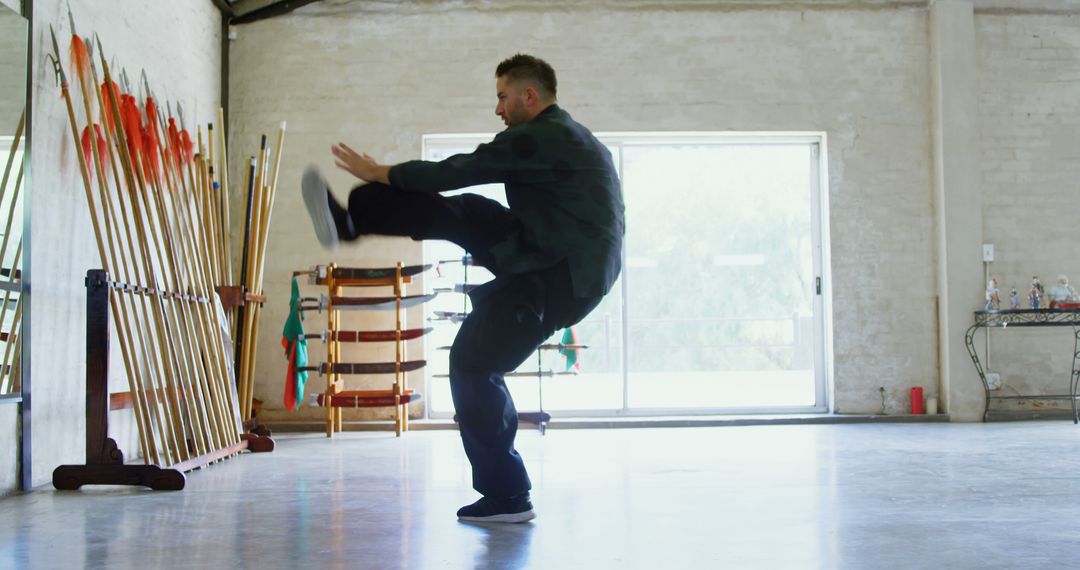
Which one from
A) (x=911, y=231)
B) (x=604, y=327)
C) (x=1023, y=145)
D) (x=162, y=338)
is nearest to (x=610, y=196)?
(x=162, y=338)

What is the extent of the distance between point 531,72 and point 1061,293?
551cm

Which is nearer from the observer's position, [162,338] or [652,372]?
[162,338]

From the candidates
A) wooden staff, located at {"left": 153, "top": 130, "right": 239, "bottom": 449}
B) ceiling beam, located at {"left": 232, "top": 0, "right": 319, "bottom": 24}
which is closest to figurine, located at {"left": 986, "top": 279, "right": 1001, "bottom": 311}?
wooden staff, located at {"left": 153, "top": 130, "right": 239, "bottom": 449}

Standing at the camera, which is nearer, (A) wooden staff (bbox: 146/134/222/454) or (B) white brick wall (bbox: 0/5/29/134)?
(B) white brick wall (bbox: 0/5/29/134)

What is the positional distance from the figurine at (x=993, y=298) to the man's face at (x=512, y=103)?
208 inches

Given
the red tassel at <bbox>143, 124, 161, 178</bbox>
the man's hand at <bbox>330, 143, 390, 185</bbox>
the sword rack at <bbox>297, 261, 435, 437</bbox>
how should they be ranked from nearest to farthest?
the man's hand at <bbox>330, 143, 390, 185</bbox>, the red tassel at <bbox>143, 124, 161, 178</bbox>, the sword rack at <bbox>297, 261, 435, 437</bbox>

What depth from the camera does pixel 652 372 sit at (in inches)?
A: 309

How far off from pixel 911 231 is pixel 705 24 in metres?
2.28

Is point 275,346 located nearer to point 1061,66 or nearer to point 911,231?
point 911,231

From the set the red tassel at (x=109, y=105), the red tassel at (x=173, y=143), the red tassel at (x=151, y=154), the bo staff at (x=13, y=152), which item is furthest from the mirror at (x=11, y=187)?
the red tassel at (x=173, y=143)

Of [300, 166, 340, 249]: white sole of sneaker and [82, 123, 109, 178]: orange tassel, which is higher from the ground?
[82, 123, 109, 178]: orange tassel

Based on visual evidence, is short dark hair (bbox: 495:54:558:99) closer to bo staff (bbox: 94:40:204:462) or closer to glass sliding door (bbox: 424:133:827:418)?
bo staff (bbox: 94:40:204:462)

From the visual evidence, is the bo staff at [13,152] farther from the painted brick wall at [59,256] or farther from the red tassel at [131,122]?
the red tassel at [131,122]

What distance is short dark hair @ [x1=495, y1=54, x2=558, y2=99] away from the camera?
343cm
